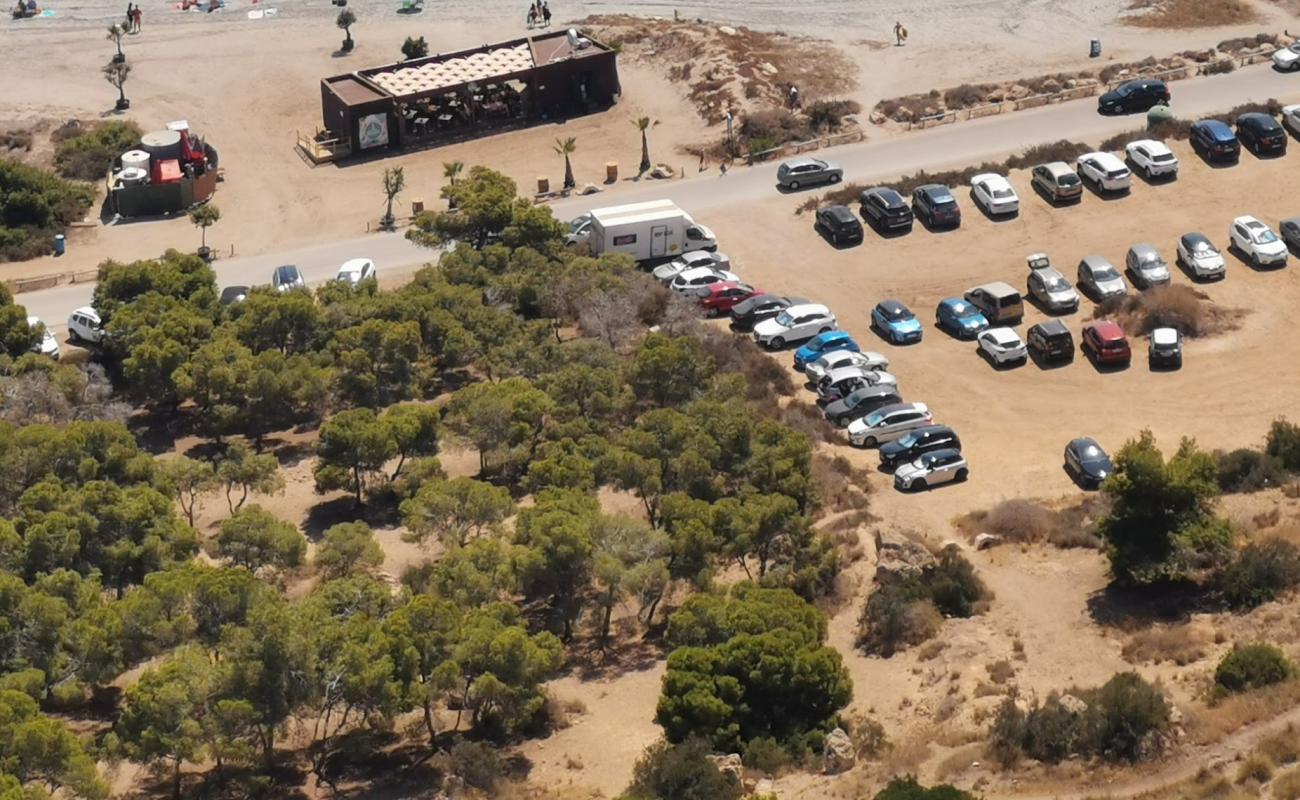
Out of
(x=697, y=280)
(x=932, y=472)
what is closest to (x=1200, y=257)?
(x=697, y=280)

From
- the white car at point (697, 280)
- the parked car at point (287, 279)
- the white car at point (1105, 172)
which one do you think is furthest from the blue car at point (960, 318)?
the parked car at point (287, 279)

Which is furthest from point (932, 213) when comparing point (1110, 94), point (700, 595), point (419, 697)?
point (419, 697)

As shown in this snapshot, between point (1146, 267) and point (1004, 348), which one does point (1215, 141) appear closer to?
point (1146, 267)

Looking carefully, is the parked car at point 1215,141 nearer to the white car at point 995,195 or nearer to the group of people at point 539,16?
the white car at point 995,195

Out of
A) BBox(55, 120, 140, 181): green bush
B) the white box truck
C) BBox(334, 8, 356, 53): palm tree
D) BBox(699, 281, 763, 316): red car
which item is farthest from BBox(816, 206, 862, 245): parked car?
BBox(334, 8, 356, 53): palm tree

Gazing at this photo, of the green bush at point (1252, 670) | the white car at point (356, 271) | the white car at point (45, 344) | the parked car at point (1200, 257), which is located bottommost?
the white car at point (45, 344)

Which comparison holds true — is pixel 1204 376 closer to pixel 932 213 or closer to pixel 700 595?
pixel 932 213
